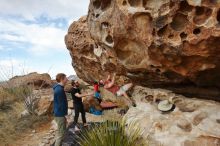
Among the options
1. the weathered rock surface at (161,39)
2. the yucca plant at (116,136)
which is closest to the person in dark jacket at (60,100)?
the yucca plant at (116,136)

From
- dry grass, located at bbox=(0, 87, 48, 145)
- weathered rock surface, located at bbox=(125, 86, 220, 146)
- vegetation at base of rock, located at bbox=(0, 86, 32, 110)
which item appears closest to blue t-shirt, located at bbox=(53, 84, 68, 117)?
weathered rock surface, located at bbox=(125, 86, 220, 146)

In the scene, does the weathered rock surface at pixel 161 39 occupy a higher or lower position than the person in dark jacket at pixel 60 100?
higher

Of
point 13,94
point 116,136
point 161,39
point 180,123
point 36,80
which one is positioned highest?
point 161,39

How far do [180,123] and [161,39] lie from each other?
4.99 feet

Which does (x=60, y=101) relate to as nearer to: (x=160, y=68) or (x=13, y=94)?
(x=160, y=68)

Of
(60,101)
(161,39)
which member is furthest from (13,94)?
(161,39)

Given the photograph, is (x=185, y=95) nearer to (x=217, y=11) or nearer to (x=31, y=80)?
(x=217, y=11)

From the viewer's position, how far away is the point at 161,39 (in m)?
6.60

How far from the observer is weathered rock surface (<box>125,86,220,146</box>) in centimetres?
645

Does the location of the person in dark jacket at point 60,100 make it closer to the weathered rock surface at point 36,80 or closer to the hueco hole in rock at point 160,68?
the hueco hole in rock at point 160,68

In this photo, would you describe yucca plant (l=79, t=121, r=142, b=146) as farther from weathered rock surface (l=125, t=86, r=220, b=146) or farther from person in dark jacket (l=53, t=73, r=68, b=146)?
person in dark jacket (l=53, t=73, r=68, b=146)

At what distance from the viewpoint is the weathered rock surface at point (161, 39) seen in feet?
20.1

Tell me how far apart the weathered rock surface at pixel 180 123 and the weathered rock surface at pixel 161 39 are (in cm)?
31

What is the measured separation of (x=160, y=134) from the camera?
23.3 feet
